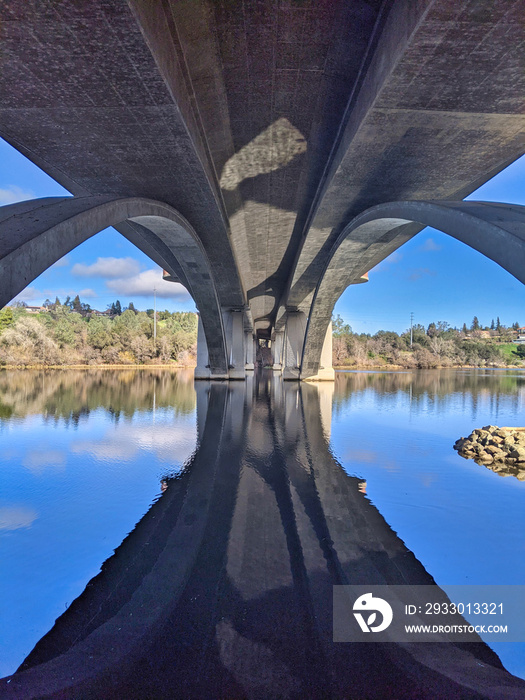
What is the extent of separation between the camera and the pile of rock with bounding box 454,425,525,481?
7246 mm

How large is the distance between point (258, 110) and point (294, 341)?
2222 centimetres

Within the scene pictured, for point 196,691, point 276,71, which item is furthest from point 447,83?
point 196,691

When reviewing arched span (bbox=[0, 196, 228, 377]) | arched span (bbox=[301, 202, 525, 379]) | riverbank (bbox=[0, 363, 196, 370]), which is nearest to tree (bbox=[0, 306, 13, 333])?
riverbank (bbox=[0, 363, 196, 370])

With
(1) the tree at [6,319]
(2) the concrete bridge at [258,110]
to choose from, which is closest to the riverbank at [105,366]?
(1) the tree at [6,319]

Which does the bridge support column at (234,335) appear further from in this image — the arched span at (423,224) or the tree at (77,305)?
the tree at (77,305)

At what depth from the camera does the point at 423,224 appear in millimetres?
11031

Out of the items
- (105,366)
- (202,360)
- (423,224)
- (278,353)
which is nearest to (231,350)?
(202,360)

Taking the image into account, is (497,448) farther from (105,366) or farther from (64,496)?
(105,366)

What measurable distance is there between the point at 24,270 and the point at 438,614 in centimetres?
653

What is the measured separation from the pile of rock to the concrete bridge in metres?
3.09

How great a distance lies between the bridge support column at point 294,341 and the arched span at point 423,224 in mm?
7244

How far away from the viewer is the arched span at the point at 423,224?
7.27 meters

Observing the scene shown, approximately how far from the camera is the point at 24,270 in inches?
248

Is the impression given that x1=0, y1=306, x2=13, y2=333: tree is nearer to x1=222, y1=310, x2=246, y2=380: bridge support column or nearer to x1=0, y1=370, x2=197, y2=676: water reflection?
x1=222, y1=310, x2=246, y2=380: bridge support column
